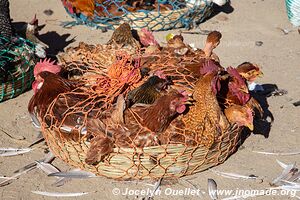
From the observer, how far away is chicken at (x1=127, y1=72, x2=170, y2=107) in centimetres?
392

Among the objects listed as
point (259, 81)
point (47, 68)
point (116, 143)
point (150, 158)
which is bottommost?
point (259, 81)

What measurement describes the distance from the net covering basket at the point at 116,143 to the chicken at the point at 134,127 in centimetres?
3

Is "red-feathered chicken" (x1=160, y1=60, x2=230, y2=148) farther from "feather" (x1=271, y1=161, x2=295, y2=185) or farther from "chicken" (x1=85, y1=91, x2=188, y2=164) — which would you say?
"feather" (x1=271, y1=161, x2=295, y2=185)

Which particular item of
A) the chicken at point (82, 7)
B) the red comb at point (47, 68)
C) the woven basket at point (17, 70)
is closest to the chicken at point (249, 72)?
the red comb at point (47, 68)

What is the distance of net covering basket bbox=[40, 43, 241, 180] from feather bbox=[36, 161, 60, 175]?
113 millimetres

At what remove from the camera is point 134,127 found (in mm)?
3684

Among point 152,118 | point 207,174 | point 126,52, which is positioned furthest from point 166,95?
point 126,52

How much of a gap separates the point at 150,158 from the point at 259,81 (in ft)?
7.24

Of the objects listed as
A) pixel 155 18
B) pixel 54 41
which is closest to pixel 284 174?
pixel 155 18

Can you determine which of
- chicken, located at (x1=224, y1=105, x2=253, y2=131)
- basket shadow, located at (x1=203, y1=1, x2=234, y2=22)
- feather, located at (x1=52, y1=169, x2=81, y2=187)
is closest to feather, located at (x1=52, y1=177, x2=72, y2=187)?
feather, located at (x1=52, y1=169, x2=81, y2=187)

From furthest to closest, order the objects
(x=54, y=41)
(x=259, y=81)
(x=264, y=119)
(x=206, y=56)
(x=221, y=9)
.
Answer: (x=221, y=9), (x=54, y=41), (x=259, y=81), (x=264, y=119), (x=206, y=56)

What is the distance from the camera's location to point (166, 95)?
3.70m

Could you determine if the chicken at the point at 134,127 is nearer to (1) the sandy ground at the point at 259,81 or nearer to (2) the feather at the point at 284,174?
(1) the sandy ground at the point at 259,81

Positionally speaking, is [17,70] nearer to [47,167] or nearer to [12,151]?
[12,151]
